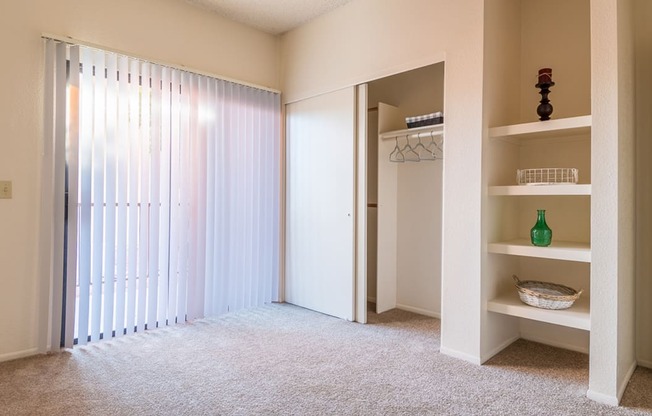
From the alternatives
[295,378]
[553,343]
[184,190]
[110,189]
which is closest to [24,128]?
[110,189]

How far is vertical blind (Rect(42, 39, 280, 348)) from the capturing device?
2.58 metres

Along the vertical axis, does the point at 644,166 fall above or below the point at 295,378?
above

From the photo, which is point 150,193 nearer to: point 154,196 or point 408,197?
point 154,196

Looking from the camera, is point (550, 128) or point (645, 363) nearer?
point (550, 128)

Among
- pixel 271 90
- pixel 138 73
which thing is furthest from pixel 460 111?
pixel 138 73

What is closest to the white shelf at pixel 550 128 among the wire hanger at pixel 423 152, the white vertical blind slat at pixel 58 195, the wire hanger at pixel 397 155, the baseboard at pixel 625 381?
the wire hanger at pixel 423 152

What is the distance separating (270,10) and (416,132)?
5.52 ft

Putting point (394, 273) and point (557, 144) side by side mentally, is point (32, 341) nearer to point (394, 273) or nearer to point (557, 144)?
point (394, 273)

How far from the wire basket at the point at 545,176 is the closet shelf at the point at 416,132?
76cm

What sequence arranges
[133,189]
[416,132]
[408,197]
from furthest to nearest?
[408,197] → [416,132] → [133,189]

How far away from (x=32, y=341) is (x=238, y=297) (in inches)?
59.8

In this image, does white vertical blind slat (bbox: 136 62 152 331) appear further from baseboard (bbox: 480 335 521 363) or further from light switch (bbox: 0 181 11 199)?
baseboard (bbox: 480 335 521 363)

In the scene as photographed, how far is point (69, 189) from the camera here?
258cm

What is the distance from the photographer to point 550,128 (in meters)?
2.23
